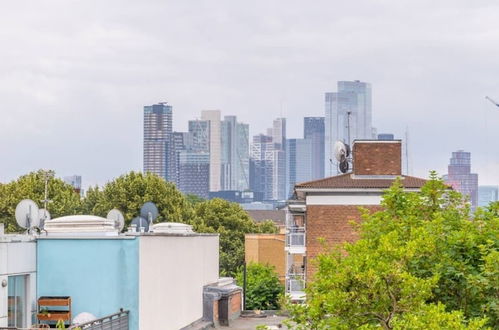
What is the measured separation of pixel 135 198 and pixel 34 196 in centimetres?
836

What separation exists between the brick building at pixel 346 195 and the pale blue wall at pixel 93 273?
22.0 meters

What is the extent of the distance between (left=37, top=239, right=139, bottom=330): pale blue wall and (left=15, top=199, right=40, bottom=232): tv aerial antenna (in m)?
2.96

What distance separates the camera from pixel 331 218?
5584 cm

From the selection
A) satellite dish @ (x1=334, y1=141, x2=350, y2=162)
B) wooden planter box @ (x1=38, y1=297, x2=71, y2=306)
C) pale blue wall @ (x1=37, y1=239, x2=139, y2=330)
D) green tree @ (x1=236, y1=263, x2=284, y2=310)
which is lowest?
green tree @ (x1=236, y1=263, x2=284, y2=310)

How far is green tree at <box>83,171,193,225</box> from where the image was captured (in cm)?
9038

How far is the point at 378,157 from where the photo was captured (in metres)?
57.4

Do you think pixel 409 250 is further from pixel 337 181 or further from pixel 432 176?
pixel 337 181

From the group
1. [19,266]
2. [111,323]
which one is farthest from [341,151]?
[111,323]

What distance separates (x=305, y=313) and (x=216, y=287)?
27.5 meters

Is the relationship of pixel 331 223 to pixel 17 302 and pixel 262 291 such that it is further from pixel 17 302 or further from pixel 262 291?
pixel 17 302

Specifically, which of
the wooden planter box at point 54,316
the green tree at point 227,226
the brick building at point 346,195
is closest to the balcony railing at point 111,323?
the wooden planter box at point 54,316

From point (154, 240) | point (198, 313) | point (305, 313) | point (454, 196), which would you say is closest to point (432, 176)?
point (454, 196)

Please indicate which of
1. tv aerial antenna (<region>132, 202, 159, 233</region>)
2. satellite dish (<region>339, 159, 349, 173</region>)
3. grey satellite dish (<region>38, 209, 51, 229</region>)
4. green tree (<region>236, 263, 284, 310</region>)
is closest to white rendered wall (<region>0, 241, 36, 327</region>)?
grey satellite dish (<region>38, 209, 51, 229</region>)

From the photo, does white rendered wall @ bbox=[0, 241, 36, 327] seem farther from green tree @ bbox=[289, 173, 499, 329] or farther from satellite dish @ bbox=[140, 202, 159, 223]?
satellite dish @ bbox=[140, 202, 159, 223]
